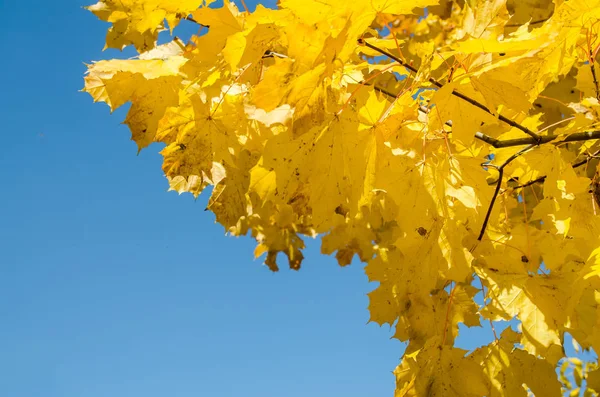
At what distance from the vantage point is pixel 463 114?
145 centimetres

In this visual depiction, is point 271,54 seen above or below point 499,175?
above

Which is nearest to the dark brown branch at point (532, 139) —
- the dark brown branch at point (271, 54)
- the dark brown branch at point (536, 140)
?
the dark brown branch at point (536, 140)

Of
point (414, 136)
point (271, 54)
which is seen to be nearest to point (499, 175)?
point (414, 136)

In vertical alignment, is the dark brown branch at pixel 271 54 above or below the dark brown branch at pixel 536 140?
above

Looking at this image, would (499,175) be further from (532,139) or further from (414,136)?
(414,136)

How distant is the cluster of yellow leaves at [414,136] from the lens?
51.5 inches

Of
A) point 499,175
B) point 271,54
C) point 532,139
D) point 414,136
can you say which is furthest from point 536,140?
point 271,54

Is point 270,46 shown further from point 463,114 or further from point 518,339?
point 518,339

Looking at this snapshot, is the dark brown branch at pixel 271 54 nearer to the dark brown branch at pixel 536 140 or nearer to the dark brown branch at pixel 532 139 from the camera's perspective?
the dark brown branch at pixel 532 139

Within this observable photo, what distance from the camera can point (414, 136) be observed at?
1.54 m

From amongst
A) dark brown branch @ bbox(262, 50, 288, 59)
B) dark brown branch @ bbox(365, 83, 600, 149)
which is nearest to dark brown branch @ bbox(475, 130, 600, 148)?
dark brown branch @ bbox(365, 83, 600, 149)

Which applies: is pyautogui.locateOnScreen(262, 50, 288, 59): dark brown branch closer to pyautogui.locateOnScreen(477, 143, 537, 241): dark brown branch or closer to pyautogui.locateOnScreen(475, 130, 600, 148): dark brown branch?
pyautogui.locateOnScreen(475, 130, 600, 148): dark brown branch

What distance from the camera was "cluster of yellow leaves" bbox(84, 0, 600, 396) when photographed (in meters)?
1.31

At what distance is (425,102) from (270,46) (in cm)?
52
